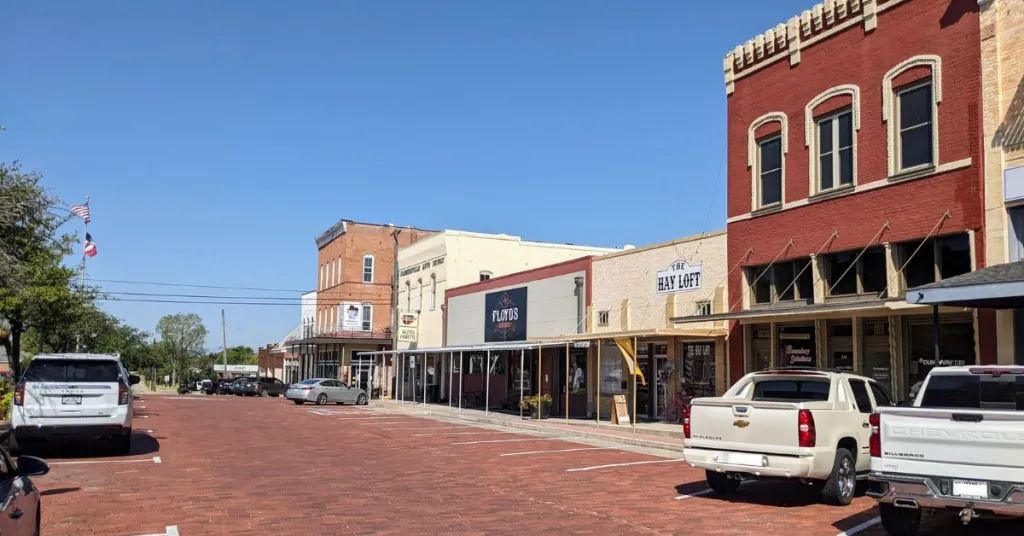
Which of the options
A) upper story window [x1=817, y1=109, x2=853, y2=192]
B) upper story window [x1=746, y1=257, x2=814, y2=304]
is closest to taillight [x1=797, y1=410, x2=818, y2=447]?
upper story window [x1=746, y1=257, x2=814, y2=304]

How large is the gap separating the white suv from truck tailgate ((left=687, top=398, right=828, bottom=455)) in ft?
33.6

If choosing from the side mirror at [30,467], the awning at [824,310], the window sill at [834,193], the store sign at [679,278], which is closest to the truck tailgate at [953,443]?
the awning at [824,310]

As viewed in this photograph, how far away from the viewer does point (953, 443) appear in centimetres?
831

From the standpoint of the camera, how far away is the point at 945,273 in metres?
16.7

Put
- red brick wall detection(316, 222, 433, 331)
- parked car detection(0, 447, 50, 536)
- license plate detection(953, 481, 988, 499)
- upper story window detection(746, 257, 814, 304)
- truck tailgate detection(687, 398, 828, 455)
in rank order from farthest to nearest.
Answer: red brick wall detection(316, 222, 433, 331) → upper story window detection(746, 257, 814, 304) → truck tailgate detection(687, 398, 828, 455) → license plate detection(953, 481, 988, 499) → parked car detection(0, 447, 50, 536)

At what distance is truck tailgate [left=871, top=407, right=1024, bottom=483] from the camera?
793 centimetres

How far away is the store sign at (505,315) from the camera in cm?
3431

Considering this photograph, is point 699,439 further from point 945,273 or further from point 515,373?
point 515,373

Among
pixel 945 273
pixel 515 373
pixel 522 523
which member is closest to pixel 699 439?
pixel 522 523

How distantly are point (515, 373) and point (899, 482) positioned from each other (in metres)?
27.1

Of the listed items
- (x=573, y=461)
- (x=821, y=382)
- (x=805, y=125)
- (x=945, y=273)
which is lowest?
(x=573, y=461)

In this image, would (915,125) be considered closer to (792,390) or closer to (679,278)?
(792,390)

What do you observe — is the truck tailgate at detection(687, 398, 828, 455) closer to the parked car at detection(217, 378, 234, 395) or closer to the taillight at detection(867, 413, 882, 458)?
the taillight at detection(867, 413, 882, 458)

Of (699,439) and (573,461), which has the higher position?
(699,439)
